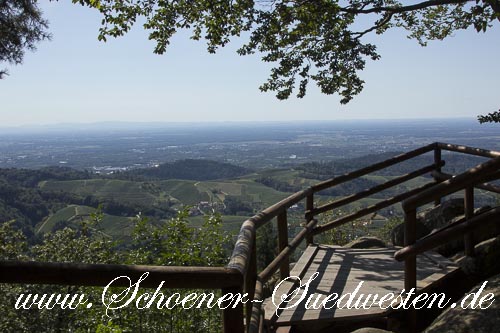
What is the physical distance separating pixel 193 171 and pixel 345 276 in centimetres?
17245

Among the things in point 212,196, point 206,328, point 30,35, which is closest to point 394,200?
point 206,328

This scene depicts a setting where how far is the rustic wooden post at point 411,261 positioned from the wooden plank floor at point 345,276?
260 millimetres

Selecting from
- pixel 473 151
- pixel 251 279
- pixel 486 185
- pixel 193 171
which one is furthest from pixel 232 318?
pixel 193 171

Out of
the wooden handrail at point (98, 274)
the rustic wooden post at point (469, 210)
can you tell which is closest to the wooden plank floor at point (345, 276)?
the rustic wooden post at point (469, 210)

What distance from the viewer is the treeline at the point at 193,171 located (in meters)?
168

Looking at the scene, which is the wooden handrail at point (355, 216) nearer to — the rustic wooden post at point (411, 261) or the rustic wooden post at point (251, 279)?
the rustic wooden post at point (411, 261)

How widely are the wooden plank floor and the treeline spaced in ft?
512

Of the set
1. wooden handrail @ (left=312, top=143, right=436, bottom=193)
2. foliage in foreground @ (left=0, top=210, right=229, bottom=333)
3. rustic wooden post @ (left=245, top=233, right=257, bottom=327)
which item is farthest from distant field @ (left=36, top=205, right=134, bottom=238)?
rustic wooden post @ (left=245, top=233, right=257, bottom=327)

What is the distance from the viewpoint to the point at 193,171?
176 metres

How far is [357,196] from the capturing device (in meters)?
6.64

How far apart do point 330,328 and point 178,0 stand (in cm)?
531

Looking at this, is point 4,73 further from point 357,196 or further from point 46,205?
point 46,205

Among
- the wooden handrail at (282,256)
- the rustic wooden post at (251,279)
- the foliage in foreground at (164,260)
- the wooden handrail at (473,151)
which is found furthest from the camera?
the foliage in foreground at (164,260)

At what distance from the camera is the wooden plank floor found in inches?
166
